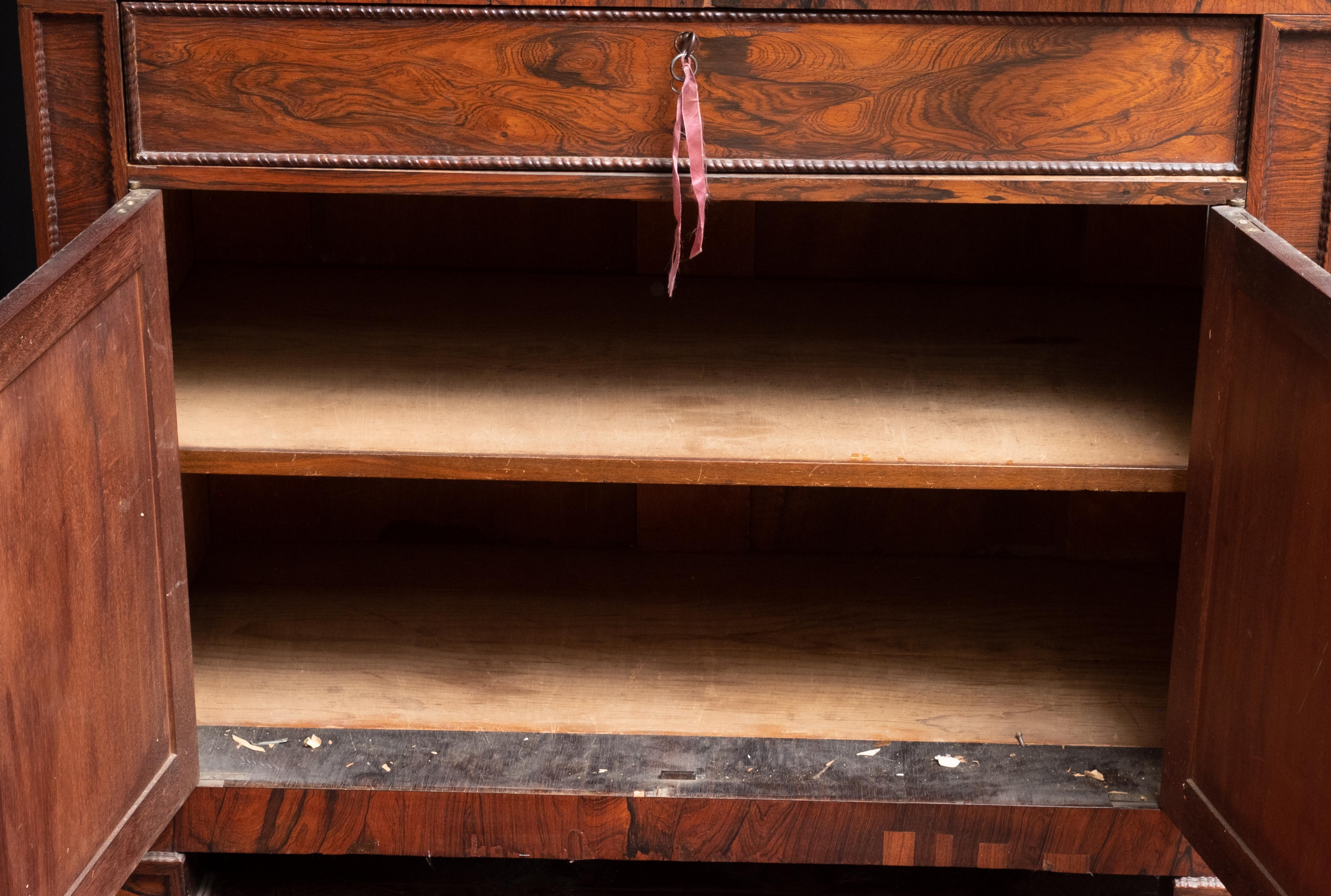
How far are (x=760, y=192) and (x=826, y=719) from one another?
0.52m

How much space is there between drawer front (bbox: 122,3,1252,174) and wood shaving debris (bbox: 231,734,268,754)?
1.73 feet

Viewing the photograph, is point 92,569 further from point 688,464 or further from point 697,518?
point 697,518

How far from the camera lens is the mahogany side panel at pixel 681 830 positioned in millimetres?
1153

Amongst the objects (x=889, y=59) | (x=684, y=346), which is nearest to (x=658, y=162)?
(x=889, y=59)

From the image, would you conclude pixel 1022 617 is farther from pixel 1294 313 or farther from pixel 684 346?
pixel 1294 313

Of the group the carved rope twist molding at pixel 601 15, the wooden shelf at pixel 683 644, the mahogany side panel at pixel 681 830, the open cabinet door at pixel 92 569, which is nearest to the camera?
the open cabinet door at pixel 92 569

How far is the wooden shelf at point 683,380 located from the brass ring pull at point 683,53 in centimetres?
32

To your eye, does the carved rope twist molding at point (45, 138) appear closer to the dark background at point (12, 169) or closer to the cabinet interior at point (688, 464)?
the cabinet interior at point (688, 464)

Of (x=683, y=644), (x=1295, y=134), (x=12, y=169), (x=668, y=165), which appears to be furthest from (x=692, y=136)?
(x=12, y=169)

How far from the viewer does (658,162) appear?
108 centimetres

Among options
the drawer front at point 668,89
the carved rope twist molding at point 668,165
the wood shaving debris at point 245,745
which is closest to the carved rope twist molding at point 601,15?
the drawer front at point 668,89

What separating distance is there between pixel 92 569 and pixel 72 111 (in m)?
0.40

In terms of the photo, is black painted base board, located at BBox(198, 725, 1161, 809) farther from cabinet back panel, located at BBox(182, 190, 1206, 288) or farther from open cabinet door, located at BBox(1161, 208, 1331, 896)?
cabinet back panel, located at BBox(182, 190, 1206, 288)

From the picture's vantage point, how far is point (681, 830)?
117 centimetres
